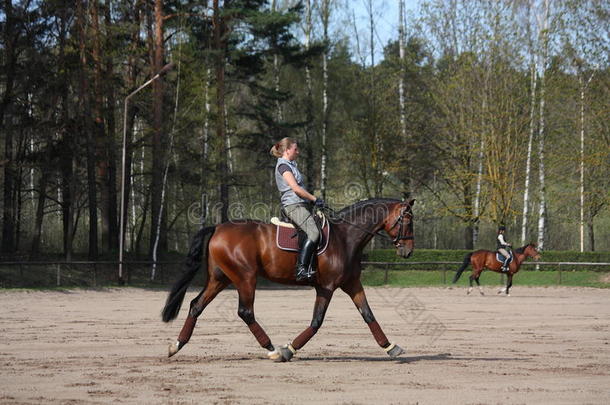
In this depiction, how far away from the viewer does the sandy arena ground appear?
28.0 feet

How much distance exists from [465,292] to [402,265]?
8077mm

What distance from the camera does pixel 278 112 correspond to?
5081cm

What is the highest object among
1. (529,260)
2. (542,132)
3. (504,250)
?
(542,132)

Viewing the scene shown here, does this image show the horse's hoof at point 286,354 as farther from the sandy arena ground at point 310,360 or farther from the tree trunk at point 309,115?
the tree trunk at point 309,115

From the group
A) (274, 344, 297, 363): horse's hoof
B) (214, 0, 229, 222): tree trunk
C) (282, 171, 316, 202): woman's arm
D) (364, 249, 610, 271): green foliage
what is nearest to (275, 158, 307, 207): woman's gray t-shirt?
(282, 171, 316, 202): woman's arm

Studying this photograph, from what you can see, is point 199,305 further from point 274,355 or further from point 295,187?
point 295,187

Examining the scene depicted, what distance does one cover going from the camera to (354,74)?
5081 centimetres

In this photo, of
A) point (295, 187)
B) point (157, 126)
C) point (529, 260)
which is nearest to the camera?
point (295, 187)

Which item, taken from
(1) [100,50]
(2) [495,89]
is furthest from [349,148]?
(1) [100,50]

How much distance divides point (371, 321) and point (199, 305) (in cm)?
231

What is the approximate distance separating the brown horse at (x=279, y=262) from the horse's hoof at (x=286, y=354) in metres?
0.01

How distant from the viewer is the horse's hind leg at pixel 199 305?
11.1 metres

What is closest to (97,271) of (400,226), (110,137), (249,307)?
(110,137)

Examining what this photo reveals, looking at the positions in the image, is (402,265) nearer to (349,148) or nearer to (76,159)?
(349,148)
